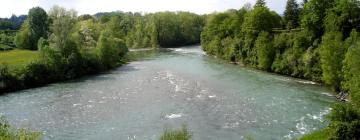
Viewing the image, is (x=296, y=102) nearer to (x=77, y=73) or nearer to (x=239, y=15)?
(x=77, y=73)

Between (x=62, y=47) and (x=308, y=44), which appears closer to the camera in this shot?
(x=308, y=44)

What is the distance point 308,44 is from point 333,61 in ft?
51.4

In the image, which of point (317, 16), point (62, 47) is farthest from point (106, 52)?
point (317, 16)

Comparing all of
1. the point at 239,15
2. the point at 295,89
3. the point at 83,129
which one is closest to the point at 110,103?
the point at 83,129

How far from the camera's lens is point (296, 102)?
55812 mm

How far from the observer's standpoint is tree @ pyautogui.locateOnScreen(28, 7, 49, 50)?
11856cm

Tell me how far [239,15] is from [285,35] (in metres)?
29.2

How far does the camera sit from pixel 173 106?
182 ft

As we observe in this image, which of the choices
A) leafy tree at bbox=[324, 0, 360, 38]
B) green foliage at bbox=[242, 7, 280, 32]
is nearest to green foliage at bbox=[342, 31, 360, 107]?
leafy tree at bbox=[324, 0, 360, 38]

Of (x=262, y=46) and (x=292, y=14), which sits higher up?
(x=292, y=14)

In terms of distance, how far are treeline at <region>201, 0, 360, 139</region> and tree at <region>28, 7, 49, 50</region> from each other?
47.6 metres

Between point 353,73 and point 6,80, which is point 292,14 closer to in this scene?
point 353,73

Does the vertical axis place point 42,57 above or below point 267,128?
above

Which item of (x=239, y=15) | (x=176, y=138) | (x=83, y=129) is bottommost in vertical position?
(x=83, y=129)
